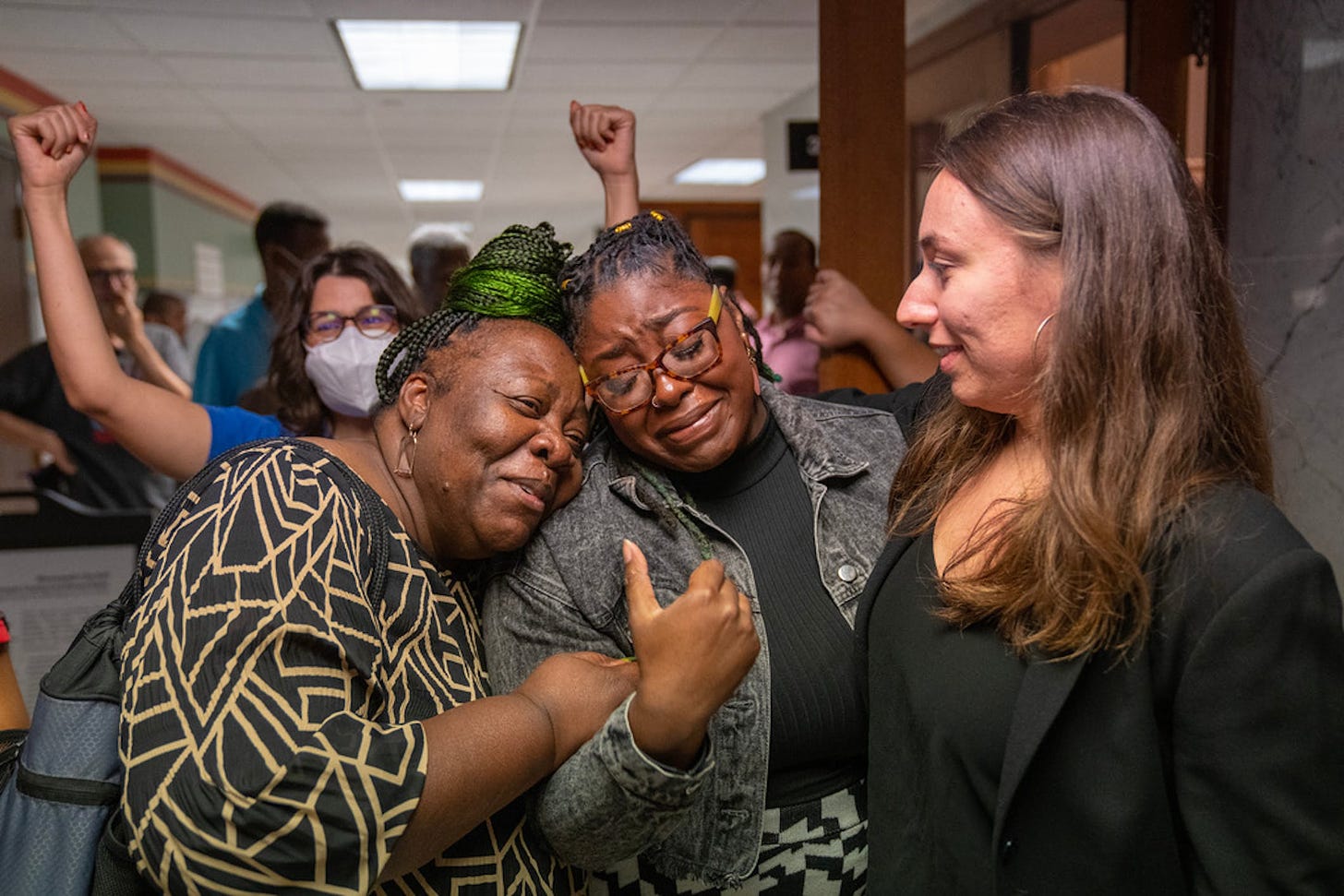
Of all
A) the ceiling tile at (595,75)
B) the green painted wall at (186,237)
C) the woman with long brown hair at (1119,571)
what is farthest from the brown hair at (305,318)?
the green painted wall at (186,237)

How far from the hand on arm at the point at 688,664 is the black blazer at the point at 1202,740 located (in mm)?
320

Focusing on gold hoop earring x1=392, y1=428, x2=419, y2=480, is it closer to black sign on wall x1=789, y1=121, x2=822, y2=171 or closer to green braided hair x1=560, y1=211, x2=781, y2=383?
green braided hair x1=560, y1=211, x2=781, y2=383

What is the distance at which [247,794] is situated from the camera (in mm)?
1003

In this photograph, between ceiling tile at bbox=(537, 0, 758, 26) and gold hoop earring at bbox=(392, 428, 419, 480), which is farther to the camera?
ceiling tile at bbox=(537, 0, 758, 26)

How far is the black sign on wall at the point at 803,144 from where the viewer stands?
2674 mm

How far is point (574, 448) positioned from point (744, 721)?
1.45ft

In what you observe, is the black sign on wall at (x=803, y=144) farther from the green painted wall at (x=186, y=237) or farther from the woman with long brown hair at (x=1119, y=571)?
the green painted wall at (x=186, y=237)

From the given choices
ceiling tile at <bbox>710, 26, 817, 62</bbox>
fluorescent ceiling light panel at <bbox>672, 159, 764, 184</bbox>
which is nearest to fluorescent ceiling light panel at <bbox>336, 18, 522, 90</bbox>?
ceiling tile at <bbox>710, 26, 817, 62</bbox>

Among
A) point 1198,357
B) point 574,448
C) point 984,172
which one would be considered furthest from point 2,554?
point 1198,357

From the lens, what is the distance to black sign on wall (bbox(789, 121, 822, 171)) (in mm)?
2674

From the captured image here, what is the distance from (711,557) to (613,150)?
0.87 m

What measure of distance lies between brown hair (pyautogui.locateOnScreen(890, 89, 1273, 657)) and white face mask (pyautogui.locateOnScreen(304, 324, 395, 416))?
1.35 meters

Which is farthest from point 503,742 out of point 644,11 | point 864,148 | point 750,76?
point 750,76

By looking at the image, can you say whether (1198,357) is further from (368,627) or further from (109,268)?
(109,268)
